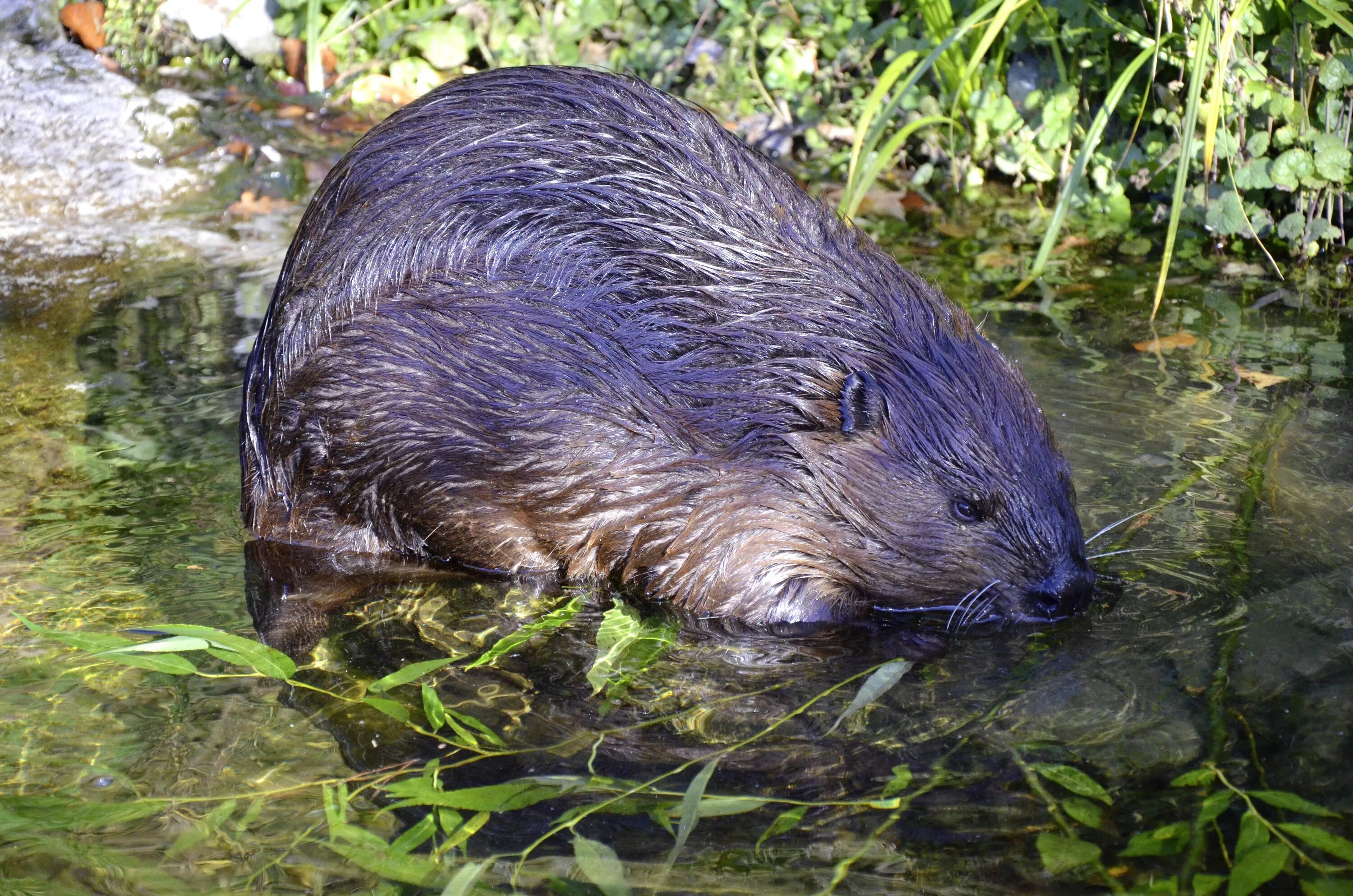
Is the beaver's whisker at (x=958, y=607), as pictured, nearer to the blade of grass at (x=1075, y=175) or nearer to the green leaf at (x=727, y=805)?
the green leaf at (x=727, y=805)

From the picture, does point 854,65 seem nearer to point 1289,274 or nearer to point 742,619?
point 1289,274

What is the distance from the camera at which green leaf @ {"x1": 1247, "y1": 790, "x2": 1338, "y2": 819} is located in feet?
7.77

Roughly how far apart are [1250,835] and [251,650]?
2027 millimetres

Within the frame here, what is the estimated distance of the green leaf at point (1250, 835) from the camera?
229cm

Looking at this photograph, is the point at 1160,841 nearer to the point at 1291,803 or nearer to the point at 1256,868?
the point at 1256,868

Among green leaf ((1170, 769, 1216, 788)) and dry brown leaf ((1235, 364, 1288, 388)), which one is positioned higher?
dry brown leaf ((1235, 364, 1288, 388))

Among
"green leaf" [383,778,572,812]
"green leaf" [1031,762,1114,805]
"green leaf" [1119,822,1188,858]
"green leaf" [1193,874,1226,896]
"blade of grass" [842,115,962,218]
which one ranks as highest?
"blade of grass" [842,115,962,218]

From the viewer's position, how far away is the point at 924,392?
10.9 feet

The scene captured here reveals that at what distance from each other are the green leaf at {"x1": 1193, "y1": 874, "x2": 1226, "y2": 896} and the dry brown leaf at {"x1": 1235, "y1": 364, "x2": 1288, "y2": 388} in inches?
97.7

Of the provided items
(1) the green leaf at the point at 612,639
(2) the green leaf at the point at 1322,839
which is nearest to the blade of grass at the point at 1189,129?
(1) the green leaf at the point at 612,639

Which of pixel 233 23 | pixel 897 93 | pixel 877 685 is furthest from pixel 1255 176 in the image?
pixel 233 23

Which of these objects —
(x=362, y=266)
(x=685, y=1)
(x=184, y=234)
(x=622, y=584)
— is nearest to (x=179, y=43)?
(x=184, y=234)

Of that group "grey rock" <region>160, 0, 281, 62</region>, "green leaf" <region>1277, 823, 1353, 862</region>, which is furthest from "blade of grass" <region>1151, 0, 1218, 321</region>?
"grey rock" <region>160, 0, 281, 62</region>

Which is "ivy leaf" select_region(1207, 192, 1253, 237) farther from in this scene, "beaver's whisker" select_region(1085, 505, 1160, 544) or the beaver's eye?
the beaver's eye
